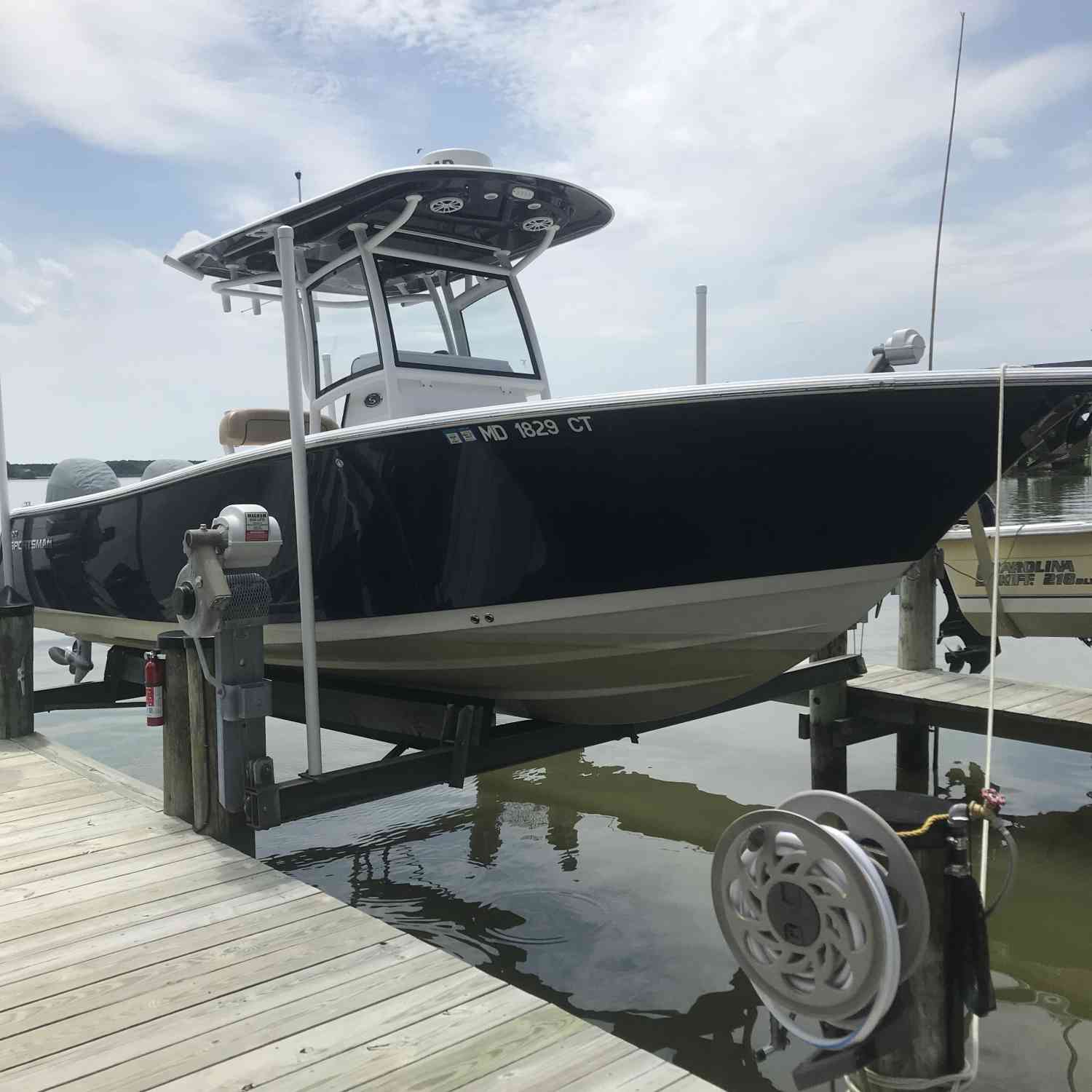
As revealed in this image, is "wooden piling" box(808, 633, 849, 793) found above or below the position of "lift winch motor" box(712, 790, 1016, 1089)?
below

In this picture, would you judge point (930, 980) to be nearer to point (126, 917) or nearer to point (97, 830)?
point (126, 917)

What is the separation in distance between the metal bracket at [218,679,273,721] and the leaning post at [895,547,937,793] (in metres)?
4.51

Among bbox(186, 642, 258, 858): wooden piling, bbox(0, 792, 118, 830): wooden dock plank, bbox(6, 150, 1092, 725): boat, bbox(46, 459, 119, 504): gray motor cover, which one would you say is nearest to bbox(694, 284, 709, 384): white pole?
bbox(6, 150, 1092, 725): boat

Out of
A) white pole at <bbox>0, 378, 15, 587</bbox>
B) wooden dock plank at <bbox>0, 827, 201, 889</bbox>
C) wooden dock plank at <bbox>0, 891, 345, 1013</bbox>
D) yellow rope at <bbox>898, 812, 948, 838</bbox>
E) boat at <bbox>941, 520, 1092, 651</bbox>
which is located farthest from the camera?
boat at <bbox>941, 520, 1092, 651</bbox>

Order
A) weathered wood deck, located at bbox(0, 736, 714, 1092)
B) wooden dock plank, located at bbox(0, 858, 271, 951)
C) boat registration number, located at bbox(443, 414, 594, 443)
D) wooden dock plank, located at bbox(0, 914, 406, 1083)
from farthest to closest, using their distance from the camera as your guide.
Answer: boat registration number, located at bbox(443, 414, 594, 443) < wooden dock plank, located at bbox(0, 858, 271, 951) < wooden dock plank, located at bbox(0, 914, 406, 1083) < weathered wood deck, located at bbox(0, 736, 714, 1092)

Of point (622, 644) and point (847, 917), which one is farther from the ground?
point (622, 644)

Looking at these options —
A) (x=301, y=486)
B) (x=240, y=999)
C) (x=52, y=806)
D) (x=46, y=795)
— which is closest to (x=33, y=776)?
(x=46, y=795)

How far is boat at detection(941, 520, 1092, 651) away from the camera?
268 inches

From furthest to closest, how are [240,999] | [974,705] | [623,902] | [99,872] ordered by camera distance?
1. [974,705]
2. [623,902]
3. [99,872]
4. [240,999]

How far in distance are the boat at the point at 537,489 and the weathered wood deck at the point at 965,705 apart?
6.73 feet

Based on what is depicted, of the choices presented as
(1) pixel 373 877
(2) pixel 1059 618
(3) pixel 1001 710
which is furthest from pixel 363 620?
(2) pixel 1059 618

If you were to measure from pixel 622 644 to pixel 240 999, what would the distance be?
6.94ft

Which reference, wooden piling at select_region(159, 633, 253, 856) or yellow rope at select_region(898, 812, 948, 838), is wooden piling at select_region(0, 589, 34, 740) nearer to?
wooden piling at select_region(159, 633, 253, 856)

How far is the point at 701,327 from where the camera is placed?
484 cm
